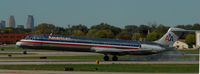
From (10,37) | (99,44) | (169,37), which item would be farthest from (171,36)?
(10,37)

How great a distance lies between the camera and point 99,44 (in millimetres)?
51469

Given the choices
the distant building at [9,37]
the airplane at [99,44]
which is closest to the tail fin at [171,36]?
the airplane at [99,44]

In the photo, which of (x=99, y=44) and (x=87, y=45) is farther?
(x=99, y=44)

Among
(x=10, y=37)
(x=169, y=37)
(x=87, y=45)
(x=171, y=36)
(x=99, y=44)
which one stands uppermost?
(x=10, y=37)

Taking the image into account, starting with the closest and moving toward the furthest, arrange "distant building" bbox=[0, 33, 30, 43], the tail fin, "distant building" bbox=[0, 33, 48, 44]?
the tail fin
"distant building" bbox=[0, 33, 48, 44]
"distant building" bbox=[0, 33, 30, 43]

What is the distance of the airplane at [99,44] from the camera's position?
49.2 m

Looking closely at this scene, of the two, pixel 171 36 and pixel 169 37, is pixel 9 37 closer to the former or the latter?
pixel 169 37

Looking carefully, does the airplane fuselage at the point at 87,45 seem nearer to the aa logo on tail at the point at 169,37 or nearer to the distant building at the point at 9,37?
the aa logo on tail at the point at 169,37

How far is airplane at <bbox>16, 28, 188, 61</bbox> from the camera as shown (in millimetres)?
49250

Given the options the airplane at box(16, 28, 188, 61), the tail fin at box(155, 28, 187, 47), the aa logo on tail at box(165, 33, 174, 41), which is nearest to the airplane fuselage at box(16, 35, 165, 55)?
the airplane at box(16, 28, 188, 61)

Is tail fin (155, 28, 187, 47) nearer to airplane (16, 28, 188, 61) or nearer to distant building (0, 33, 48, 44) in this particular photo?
airplane (16, 28, 188, 61)

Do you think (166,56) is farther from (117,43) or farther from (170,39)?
(117,43)

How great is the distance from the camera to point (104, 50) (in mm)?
51250

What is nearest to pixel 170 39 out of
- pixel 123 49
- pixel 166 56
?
pixel 166 56
